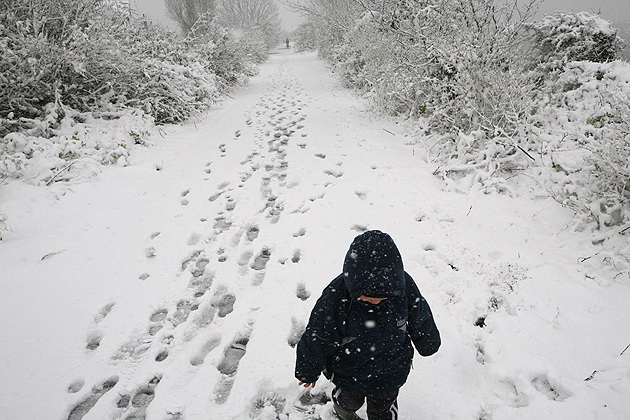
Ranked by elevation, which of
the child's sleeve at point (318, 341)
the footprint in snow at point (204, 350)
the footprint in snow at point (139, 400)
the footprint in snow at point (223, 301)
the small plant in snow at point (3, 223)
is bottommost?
the footprint in snow at point (139, 400)

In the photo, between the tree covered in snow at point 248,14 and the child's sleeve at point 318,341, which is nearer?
the child's sleeve at point 318,341

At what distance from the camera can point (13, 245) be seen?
3324mm

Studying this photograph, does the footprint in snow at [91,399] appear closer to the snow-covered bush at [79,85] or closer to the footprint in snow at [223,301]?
the footprint in snow at [223,301]

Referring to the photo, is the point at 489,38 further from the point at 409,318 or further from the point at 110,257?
the point at 110,257

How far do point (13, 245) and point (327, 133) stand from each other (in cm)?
505

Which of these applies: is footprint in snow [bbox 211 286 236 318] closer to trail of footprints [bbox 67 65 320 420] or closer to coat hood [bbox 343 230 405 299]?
Answer: trail of footprints [bbox 67 65 320 420]

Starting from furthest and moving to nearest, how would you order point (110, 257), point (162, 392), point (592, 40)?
point (592, 40) < point (110, 257) < point (162, 392)

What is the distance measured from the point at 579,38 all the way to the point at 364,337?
6.57m

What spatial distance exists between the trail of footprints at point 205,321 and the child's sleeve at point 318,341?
0.62 meters

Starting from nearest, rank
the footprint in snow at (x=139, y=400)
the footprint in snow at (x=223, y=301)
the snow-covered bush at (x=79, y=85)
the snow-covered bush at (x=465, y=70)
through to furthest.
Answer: the footprint in snow at (x=139, y=400), the footprint in snow at (x=223, y=301), the snow-covered bush at (x=465, y=70), the snow-covered bush at (x=79, y=85)

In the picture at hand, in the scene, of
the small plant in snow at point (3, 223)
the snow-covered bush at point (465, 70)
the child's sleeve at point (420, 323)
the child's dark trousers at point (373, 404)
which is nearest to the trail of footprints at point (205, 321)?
the child's dark trousers at point (373, 404)

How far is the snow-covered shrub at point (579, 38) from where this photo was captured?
16.9 feet

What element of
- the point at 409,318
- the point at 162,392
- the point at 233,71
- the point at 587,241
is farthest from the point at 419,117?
the point at 233,71

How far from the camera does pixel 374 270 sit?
1.29 metres
